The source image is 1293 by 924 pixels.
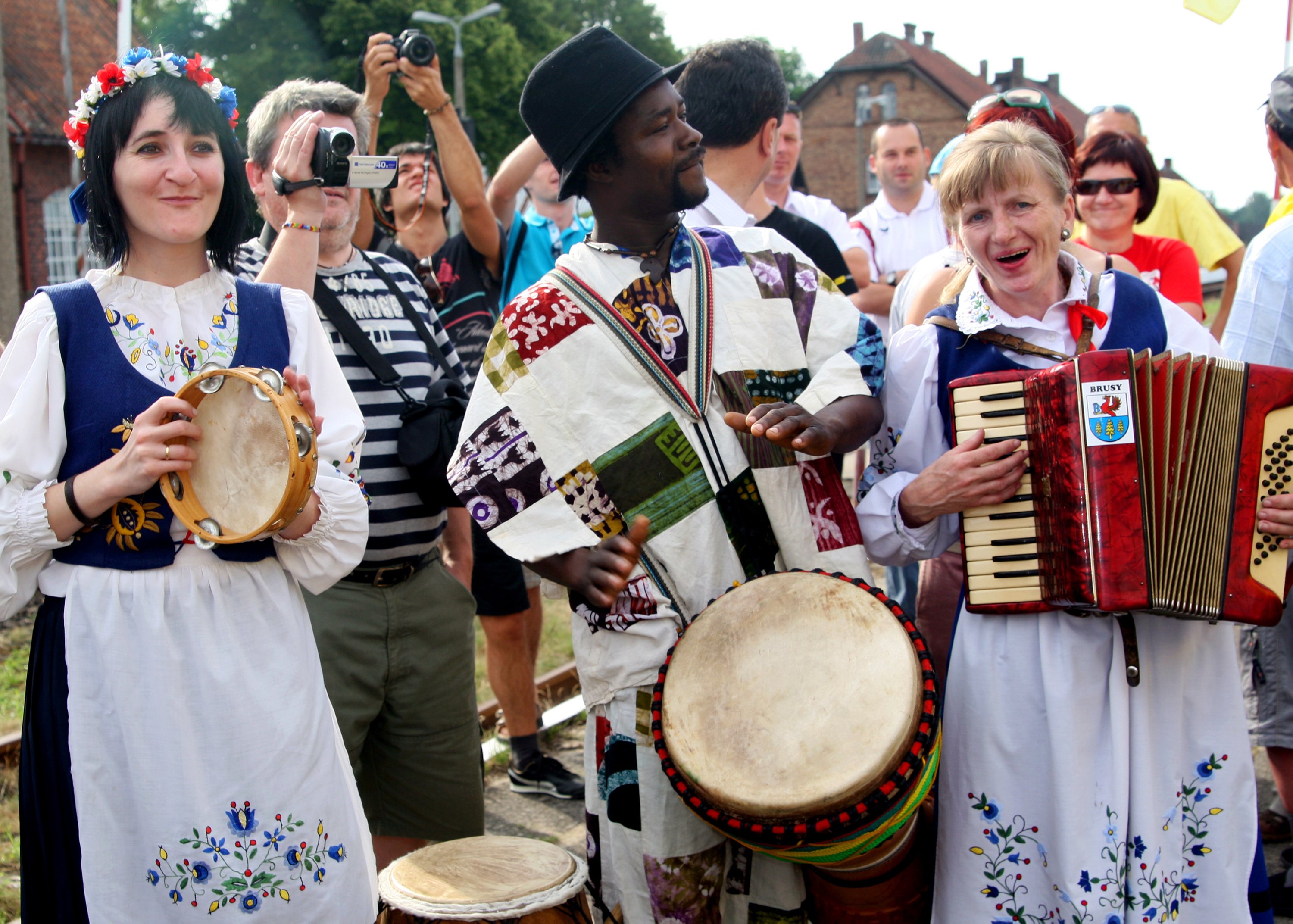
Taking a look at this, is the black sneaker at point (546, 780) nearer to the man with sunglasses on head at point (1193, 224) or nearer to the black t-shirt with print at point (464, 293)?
the black t-shirt with print at point (464, 293)

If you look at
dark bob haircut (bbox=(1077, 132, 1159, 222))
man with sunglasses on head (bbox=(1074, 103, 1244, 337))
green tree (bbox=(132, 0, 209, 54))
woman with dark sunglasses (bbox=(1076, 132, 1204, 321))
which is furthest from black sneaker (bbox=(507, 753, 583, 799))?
green tree (bbox=(132, 0, 209, 54))

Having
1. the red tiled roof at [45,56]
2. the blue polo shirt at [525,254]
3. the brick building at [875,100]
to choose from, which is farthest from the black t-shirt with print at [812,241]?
the brick building at [875,100]

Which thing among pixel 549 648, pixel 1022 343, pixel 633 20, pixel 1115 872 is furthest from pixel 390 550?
pixel 633 20

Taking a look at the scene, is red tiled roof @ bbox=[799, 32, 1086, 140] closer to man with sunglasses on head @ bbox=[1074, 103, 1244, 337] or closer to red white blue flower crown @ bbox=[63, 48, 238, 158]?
man with sunglasses on head @ bbox=[1074, 103, 1244, 337]

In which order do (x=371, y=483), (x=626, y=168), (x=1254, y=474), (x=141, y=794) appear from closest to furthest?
(x=141, y=794) < (x=1254, y=474) < (x=626, y=168) < (x=371, y=483)

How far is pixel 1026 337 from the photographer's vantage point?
249cm

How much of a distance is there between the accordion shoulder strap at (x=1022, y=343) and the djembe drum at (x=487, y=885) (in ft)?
4.69

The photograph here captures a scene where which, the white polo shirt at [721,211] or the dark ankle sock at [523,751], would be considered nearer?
the white polo shirt at [721,211]

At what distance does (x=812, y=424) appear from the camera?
2236 millimetres

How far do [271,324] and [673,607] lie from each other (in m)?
1.02

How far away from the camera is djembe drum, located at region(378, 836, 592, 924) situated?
7.08 ft

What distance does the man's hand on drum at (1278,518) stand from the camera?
2205 millimetres

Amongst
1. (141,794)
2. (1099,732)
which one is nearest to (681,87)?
(1099,732)

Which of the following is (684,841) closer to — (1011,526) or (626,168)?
(1011,526)
